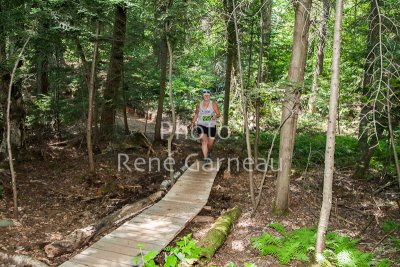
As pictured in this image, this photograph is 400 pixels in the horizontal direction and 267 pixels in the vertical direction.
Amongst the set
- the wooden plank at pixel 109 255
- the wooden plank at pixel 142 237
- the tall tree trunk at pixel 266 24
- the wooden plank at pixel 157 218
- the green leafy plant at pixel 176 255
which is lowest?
the wooden plank at pixel 109 255

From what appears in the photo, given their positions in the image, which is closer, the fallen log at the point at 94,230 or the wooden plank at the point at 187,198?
the fallen log at the point at 94,230

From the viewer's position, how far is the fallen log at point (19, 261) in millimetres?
5406

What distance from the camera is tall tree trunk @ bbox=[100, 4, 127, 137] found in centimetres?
1227

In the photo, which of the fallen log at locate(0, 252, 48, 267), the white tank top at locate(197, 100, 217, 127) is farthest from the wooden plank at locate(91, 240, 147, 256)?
the white tank top at locate(197, 100, 217, 127)

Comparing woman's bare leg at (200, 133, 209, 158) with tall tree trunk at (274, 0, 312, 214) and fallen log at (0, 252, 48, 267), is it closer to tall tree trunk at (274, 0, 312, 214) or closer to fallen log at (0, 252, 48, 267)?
tall tree trunk at (274, 0, 312, 214)

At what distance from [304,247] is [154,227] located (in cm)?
298

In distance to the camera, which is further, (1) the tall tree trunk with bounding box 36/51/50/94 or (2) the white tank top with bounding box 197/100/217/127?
(1) the tall tree trunk with bounding box 36/51/50/94

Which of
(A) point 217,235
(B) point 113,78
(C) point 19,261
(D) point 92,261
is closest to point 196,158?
(B) point 113,78

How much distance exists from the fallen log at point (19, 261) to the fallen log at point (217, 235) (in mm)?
2624

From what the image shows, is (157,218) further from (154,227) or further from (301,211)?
(301,211)

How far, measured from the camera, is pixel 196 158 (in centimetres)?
1247

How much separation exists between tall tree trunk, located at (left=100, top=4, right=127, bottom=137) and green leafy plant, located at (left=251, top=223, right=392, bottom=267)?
7.95 m

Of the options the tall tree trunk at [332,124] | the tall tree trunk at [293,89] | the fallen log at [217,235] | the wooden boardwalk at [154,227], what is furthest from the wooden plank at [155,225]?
the tall tree trunk at [332,124]

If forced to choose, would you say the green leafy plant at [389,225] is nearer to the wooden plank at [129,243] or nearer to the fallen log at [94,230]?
the wooden plank at [129,243]
